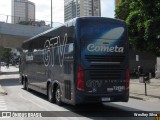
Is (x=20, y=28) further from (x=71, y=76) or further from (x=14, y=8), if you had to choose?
(x=14, y=8)

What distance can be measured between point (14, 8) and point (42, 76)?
91197 millimetres

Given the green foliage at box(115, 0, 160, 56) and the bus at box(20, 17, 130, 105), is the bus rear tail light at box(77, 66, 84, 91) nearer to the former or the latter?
the bus at box(20, 17, 130, 105)

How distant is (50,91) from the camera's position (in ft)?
59.5

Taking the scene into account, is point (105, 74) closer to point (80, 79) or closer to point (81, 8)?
point (80, 79)

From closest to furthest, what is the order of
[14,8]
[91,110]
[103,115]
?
[103,115], [91,110], [14,8]

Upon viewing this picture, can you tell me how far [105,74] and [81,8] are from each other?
79.2ft

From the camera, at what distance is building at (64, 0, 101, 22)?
38031mm

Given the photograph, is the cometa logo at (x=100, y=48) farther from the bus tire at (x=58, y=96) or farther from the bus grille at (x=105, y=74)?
the bus tire at (x=58, y=96)

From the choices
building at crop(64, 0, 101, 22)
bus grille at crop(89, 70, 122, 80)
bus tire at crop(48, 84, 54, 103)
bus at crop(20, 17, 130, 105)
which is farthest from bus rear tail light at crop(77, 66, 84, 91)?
building at crop(64, 0, 101, 22)

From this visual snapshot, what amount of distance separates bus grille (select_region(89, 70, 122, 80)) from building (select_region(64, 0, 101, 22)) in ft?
67.0

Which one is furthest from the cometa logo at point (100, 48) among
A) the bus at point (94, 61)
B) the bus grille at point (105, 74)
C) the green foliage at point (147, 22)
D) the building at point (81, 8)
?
the building at point (81, 8)

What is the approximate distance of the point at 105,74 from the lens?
47.6ft

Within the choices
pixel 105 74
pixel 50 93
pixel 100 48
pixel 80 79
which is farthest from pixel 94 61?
pixel 50 93

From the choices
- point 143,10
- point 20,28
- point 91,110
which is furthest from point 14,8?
point 91,110
